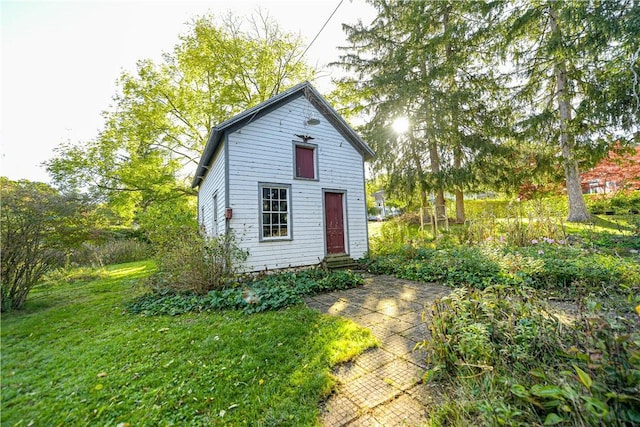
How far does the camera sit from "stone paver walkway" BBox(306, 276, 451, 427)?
194 centimetres

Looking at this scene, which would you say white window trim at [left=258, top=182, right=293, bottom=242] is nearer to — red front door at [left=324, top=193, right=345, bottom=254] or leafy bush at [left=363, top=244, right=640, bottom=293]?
red front door at [left=324, top=193, right=345, bottom=254]

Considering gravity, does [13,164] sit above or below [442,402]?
above

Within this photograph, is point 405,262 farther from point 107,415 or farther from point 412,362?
point 107,415

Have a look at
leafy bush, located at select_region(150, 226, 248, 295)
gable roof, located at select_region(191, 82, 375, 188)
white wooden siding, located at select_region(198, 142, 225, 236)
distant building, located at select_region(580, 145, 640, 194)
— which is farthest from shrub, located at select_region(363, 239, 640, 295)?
distant building, located at select_region(580, 145, 640, 194)

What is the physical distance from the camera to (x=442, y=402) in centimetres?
197

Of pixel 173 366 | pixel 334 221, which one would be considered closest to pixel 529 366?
pixel 173 366

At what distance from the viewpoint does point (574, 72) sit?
10781 mm

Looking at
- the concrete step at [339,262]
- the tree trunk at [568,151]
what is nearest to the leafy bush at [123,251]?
the concrete step at [339,262]

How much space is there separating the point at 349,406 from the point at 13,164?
5.58m

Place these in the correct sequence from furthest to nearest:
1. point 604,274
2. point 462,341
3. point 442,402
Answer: point 604,274, point 462,341, point 442,402

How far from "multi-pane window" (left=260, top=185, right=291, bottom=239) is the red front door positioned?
1368 mm

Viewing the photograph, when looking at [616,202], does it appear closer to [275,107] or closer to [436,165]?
[436,165]

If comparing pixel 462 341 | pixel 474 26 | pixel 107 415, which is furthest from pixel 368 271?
pixel 474 26

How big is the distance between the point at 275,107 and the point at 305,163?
185cm
